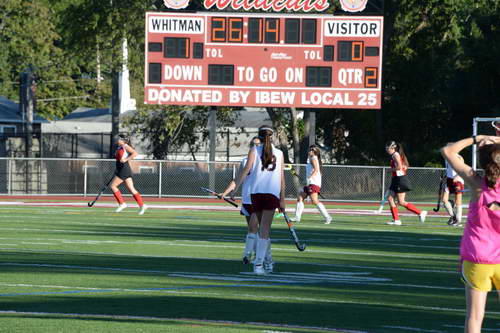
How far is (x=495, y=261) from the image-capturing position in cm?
746

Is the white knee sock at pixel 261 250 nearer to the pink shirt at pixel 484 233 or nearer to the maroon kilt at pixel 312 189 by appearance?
the pink shirt at pixel 484 233

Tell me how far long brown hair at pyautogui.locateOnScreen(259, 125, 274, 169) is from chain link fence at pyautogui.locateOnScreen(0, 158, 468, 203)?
76.1 feet

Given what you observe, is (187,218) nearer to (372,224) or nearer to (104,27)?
(372,224)

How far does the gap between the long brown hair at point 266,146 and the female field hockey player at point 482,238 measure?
587 centimetres

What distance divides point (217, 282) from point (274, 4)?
23.6m

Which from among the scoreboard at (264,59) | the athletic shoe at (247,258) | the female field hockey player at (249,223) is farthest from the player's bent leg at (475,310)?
the scoreboard at (264,59)

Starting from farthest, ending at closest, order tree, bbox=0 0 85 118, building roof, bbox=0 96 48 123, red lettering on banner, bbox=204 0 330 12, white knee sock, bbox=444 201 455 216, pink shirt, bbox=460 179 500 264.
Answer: tree, bbox=0 0 85 118
building roof, bbox=0 96 48 123
red lettering on banner, bbox=204 0 330 12
white knee sock, bbox=444 201 455 216
pink shirt, bbox=460 179 500 264

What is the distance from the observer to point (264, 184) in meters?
13.5

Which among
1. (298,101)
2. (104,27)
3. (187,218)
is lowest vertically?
(187,218)

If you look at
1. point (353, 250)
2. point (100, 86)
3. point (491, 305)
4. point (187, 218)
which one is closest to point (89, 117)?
point (100, 86)

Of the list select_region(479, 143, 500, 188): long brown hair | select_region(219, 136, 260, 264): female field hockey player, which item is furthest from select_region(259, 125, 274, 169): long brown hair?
select_region(479, 143, 500, 188): long brown hair

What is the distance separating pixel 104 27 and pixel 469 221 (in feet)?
136

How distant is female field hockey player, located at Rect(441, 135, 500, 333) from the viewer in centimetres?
743

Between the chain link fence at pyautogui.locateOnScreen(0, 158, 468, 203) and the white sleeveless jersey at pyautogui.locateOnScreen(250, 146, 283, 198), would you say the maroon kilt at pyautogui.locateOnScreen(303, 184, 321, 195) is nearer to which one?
the white sleeveless jersey at pyautogui.locateOnScreen(250, 146, 283, 198)
